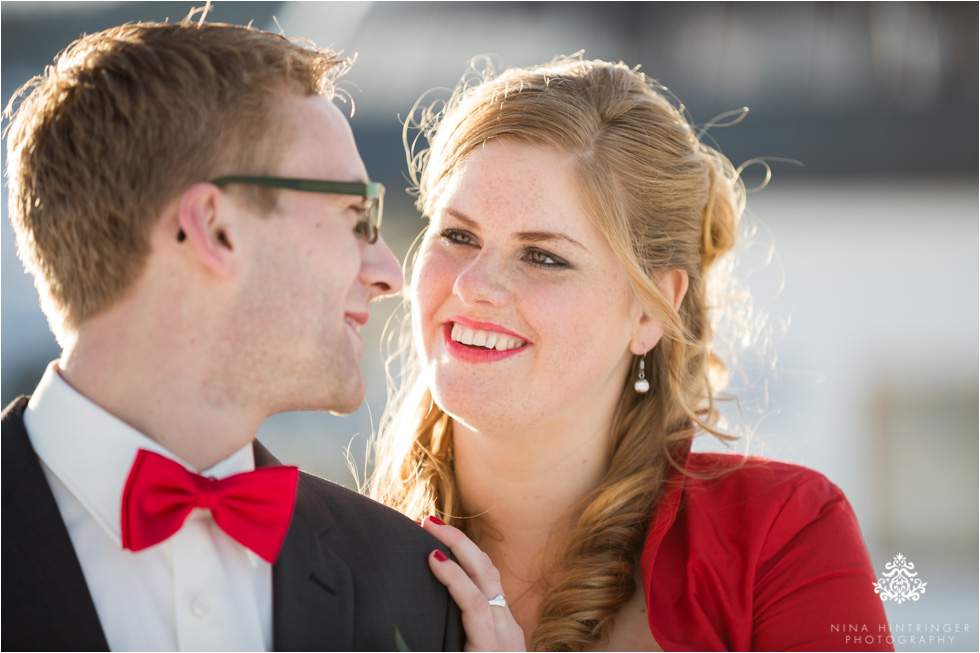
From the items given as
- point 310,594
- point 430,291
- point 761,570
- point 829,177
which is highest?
point 430,291

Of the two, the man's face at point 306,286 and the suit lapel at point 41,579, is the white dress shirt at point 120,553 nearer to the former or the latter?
the suit lapel at point 41,579

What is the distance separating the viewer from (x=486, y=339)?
281 centimetres

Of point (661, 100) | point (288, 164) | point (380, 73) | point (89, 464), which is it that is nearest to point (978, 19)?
point (380, 73)

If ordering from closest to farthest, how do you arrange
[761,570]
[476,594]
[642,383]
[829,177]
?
[476,594] < [761,570] < [642,383] < [829,177]

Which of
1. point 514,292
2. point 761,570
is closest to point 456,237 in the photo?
point 514,292

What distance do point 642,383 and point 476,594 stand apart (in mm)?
1328

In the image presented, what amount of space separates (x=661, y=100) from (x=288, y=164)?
1.77 m

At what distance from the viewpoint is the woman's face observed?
109 inches

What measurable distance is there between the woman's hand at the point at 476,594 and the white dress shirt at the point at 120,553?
43 cm

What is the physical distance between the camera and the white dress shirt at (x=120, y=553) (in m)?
1.71

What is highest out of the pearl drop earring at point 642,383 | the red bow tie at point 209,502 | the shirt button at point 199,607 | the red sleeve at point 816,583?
the red bow tie at point 209,502

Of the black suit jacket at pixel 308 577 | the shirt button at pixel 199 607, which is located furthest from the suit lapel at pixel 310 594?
the shirt button at pixel 199 607

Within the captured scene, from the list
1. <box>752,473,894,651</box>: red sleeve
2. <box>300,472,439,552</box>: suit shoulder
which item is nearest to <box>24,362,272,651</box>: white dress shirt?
<box>300,472,439,552</box>: suit shoulder

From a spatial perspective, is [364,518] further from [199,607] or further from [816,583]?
[816,583]
